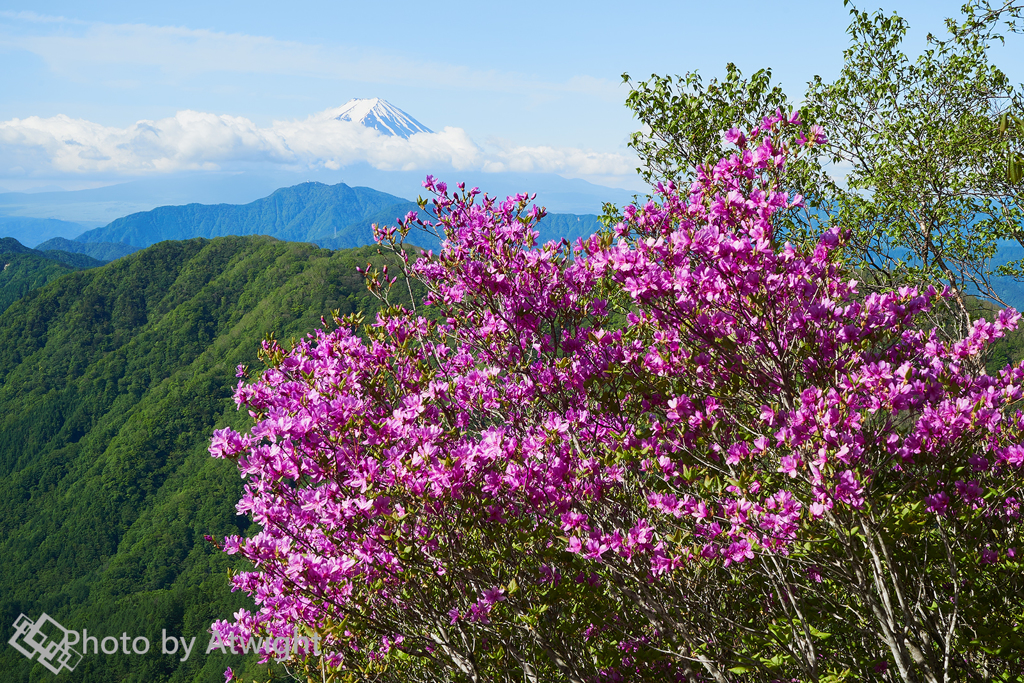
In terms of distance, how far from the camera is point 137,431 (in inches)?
4786

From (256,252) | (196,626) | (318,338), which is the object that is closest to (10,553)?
(196,626)

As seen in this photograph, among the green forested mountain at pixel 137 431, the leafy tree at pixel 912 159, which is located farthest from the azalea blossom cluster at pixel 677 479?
the green forested mountain at pixel 137 431

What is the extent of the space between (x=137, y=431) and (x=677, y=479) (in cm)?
13633

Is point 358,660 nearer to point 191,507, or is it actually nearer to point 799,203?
point 799,203

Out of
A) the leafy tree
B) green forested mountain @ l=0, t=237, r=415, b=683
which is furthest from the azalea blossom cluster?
green forested mountain @ l=0, t=237, r=415, b=683

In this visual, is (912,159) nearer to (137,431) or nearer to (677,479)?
(677,479)

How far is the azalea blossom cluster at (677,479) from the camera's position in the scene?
4.71 meters

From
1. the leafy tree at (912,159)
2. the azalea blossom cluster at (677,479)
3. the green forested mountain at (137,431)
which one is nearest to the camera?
the azalea blossom cluster at (677,479)

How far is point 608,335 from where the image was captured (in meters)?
5.93

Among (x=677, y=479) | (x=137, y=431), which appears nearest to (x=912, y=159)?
(x=677, y=479)

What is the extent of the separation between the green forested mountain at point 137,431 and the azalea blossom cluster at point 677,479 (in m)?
63.2

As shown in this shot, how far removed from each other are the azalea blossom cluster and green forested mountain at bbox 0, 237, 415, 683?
63226 mm

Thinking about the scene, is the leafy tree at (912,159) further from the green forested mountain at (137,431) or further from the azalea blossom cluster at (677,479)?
the green forested mountain at (137,431)

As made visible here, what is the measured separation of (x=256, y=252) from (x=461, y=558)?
605ft
